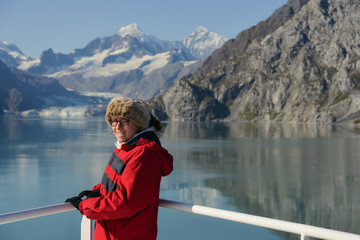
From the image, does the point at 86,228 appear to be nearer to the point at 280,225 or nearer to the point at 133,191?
the point at 133,191

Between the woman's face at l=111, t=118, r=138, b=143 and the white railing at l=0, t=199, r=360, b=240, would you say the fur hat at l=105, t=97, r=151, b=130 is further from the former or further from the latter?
the white railing at l=0, t=199, r=360, b=240

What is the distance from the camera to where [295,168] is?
4612 centimetres

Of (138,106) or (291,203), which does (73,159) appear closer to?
(291,203)

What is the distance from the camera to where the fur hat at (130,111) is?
494 cm

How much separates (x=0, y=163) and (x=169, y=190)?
27.4 metres

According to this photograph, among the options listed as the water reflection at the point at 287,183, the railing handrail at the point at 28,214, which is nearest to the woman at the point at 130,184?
the railing handrail at the point at 28,214

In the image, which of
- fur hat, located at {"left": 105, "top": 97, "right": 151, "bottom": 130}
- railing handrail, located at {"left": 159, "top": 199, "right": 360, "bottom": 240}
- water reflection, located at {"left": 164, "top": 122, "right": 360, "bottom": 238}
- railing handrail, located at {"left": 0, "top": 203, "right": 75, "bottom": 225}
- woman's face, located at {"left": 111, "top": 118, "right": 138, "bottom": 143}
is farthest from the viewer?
water reflection, located at {"left": 164, "top": 122, "right": 360, "bottom": 238}

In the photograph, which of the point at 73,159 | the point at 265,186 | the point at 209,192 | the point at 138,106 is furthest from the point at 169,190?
the point at 138,106

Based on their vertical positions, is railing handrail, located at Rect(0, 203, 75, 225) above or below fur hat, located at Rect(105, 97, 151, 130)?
below

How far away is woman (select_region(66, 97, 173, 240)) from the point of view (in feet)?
14.1

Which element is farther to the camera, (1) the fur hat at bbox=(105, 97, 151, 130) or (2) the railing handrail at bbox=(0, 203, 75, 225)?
(1) the fur hat at bbox=(105, 97, 151, 130)

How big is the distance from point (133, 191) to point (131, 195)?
0.18ft

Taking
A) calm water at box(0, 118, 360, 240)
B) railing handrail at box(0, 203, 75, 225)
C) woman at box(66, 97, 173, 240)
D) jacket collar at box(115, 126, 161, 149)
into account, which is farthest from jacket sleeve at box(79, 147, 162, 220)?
calm water at box(0, 118, 360, 240)

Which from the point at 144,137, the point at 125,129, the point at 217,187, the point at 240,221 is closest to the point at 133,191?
the point at 144,137
